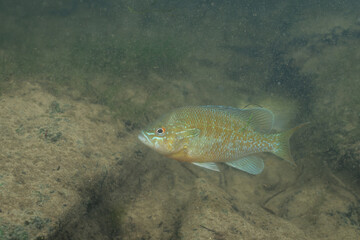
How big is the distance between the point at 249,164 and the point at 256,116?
725 mm

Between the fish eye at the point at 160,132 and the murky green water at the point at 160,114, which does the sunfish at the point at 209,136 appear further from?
the murky green water at the point at 160,114

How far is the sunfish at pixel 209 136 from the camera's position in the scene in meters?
2.95

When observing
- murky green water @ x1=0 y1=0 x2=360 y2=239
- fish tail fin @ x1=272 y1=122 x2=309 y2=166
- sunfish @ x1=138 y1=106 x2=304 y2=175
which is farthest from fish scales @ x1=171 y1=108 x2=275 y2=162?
murky green water @ x1=0 y1=0 x2=360 y2=239

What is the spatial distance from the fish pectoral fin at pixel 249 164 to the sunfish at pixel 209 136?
18 millimetres

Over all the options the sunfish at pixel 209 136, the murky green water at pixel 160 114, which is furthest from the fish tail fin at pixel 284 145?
the murky green water at pixel 160 114

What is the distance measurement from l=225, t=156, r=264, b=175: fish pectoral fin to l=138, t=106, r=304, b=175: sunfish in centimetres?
2

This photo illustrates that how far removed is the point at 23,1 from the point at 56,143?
15.0m

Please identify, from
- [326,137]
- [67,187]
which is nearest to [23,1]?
[67,187]

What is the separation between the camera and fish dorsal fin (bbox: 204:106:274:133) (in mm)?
3162

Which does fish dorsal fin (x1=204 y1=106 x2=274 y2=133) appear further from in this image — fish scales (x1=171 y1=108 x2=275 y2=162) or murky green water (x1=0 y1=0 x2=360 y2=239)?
murky green water (x1=0 y1=0 x2=360 y2=239)

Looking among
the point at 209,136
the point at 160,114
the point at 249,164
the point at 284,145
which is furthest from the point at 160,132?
the point at 160,114

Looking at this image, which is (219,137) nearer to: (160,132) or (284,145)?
(160,132)

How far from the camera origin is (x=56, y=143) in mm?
3107

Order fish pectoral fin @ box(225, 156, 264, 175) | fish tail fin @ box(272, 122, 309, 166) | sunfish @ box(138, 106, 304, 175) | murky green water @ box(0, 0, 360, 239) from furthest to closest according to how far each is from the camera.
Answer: fish pectoral fin @ box(225, 156, 264, 175), fish tail fin @ box(272, 122, 309, 166), sunfish @ box(138, 106, 304, 175), murky green water @ box(0, 0, 360, 239)
